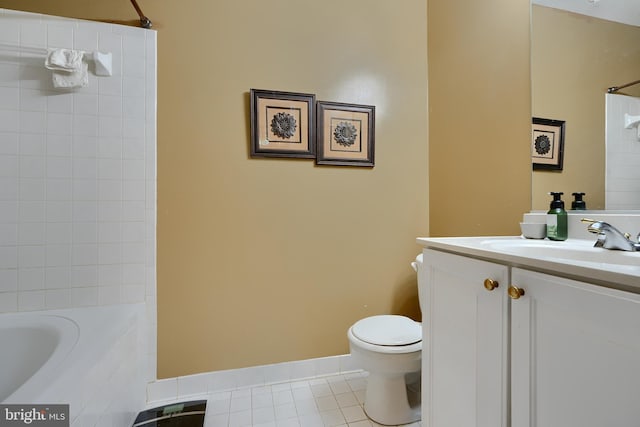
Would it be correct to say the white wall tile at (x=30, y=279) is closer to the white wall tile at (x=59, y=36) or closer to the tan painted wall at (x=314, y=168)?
the tan painted wall at (x=314, y=168)

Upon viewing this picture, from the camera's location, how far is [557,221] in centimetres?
106

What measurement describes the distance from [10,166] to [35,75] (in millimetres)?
462

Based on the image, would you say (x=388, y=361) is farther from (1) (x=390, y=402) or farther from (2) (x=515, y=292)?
(2) (x=515, y=292)

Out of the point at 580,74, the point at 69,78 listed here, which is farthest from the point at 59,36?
the point at 580,74

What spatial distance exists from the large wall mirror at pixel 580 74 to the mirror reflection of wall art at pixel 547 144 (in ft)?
0.06

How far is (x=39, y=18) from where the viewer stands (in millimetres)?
1329

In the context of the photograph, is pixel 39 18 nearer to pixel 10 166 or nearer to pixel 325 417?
pixel 10 166

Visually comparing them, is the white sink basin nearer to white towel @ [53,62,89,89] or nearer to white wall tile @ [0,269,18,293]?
white towel @ [53,62,89,89]

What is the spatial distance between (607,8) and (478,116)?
0.56 m

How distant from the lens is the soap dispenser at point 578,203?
1079mm

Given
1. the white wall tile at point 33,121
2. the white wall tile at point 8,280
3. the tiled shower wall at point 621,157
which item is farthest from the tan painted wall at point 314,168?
the white wall tile at point 8,280

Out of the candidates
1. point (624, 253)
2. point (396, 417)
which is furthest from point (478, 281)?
point (396, 417)

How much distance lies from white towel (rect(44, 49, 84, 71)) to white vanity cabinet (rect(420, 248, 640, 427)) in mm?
1821

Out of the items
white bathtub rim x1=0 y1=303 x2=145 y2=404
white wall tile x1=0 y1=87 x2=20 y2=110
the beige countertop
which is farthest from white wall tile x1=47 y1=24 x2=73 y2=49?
the beige countertop
